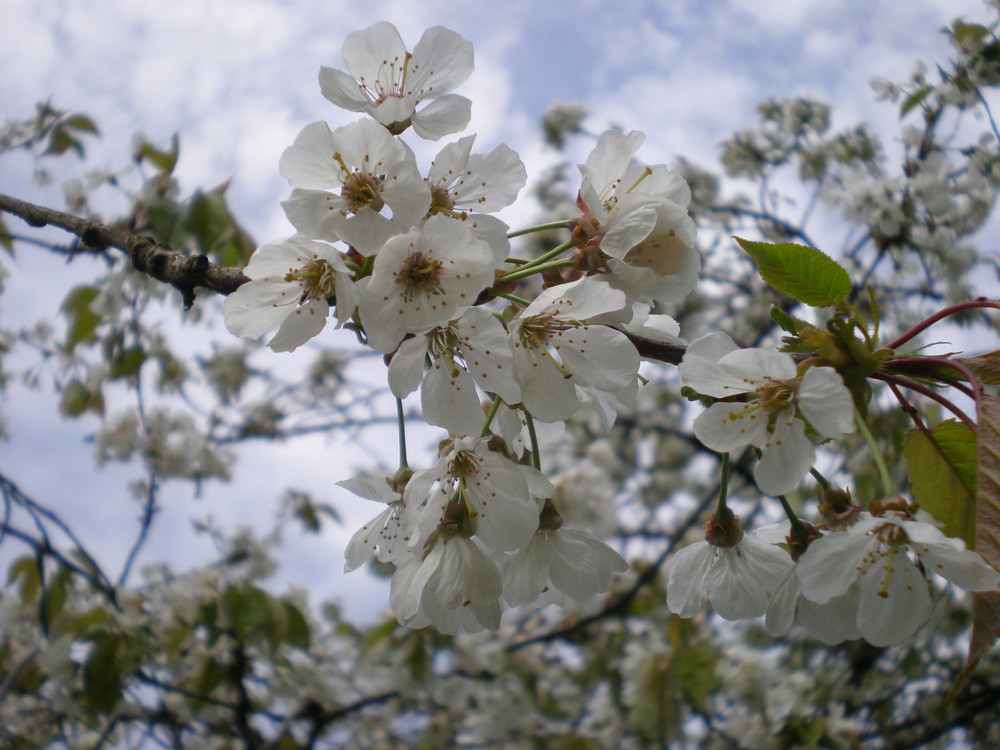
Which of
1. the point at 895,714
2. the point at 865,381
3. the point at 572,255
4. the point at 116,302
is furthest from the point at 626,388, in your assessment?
the point at 895,714

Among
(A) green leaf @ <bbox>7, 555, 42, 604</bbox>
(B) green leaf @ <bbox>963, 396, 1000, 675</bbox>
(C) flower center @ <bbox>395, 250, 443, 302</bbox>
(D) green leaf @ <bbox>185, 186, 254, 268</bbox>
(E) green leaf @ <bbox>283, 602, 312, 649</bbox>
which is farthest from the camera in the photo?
(A) green leaf @ <bbox>7, 555, 42, 604</bbox>

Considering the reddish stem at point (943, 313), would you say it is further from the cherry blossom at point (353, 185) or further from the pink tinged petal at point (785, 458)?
the cherry blossom at point (353, 185)

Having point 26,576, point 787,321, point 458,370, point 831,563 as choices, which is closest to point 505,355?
point 458,370

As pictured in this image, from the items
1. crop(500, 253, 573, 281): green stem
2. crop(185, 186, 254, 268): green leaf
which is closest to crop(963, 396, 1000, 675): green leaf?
crop(500, 253, 573, 281): green stem

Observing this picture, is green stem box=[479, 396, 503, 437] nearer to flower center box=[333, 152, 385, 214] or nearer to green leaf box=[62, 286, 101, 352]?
flower center box=[333, 152, 385, 214]

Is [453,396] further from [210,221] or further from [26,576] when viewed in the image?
[26,576]

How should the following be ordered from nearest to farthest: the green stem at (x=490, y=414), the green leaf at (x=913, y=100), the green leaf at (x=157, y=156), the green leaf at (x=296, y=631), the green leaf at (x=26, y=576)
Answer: the green stem at (x=490, y=414)
the green leaf at (x=157, y=156)
the green leaf at (x=296, y=631)
the green leaf at (x=26, y=576)
the green leaf at (x=913, y=100)

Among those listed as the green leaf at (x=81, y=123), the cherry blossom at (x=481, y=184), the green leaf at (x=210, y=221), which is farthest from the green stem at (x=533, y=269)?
the green leaf at (x=81, y=123)
